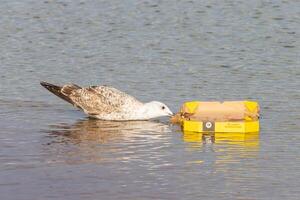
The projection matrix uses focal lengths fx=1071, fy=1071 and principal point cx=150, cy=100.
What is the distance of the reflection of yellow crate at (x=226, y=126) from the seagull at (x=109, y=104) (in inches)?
43.5

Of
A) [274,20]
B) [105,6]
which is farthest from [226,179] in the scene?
[105,6]

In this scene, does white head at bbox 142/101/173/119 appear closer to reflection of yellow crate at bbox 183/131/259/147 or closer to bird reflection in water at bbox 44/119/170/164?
bird reflection in water at bbox 44/119/170/164

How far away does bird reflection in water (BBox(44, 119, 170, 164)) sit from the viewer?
15.4 meters

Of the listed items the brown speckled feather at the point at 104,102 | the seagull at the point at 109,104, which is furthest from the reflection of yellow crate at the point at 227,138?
the brown speckled feather at the point at 104,102

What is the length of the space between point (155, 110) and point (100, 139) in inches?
74.8

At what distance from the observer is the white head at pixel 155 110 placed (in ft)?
60.8

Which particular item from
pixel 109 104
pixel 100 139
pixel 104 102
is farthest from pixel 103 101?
pixel 100 139

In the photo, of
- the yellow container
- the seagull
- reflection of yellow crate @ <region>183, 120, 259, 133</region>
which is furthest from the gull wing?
reflection of yellow crate @ <region>183, 120, 259, 133</region>

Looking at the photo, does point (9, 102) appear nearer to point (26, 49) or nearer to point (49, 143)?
point (49, 143)

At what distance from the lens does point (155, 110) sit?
1859cm

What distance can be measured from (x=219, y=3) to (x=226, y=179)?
65.9ft

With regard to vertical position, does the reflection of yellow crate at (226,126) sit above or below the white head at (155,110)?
below

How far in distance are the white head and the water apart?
0.64ft

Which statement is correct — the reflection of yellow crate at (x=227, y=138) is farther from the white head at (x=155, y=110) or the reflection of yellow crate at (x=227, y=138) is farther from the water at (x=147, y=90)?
the white head at (x=155, y=110)
